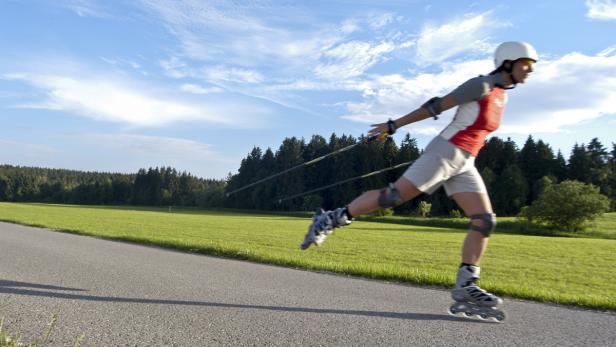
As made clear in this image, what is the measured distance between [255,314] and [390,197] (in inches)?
61.2

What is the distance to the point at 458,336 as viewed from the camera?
3.36 m

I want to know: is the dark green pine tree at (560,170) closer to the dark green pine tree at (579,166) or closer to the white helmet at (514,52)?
the dark green pine tree at (579,166)

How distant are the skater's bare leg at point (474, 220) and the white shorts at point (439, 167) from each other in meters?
0.11

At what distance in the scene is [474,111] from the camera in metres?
3.94

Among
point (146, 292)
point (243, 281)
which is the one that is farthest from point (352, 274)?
point (146, 292)

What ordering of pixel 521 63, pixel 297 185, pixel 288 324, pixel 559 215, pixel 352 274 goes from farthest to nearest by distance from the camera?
1. pixel 297 185
2. pixel 559 215
3. pixel 352 274
4. pixel 521 63
5. pixel 288 324

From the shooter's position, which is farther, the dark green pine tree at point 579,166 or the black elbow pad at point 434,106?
the dark green pine tree at point 579,166

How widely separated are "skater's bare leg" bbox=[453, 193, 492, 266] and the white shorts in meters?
0.11

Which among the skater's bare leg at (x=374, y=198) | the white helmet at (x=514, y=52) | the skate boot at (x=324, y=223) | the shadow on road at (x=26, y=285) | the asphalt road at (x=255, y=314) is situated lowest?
the shadow on road at (x=26, y=285)

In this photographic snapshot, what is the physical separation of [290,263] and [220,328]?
200 inches

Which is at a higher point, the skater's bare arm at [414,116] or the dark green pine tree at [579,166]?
the dark green pine tree at [579,166]

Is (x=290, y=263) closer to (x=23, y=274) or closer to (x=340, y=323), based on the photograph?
(x=23, y=274)

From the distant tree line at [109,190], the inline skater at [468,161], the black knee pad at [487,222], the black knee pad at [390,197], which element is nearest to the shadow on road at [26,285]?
the inline skater at [468,161]

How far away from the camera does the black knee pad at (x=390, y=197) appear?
12.8ft
